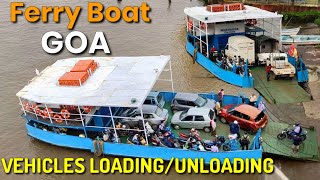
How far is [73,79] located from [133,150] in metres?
5.11

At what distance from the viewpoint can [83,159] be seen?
20203 mm

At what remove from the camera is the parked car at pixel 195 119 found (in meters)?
20.0

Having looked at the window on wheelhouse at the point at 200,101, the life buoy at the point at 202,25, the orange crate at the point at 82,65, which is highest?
the life buoy at the point at 202,25

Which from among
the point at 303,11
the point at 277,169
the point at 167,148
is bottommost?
the point at 277,169

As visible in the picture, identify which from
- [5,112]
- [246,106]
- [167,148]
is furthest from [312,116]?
[5,112]

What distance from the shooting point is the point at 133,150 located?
19.1m

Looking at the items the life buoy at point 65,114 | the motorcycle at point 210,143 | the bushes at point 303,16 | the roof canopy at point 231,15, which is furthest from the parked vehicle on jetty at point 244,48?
the life buoy at point 65,114

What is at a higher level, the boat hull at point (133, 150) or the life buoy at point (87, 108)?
the life buoy at point (87, 108)

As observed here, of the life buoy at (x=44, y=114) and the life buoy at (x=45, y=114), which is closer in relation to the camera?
the life buoy at (x=45, y=114)

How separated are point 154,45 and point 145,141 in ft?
59.3

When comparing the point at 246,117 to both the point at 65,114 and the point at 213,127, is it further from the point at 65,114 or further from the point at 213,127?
the point at 65,114

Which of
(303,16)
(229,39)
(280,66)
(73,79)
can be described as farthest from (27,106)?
(303,16)

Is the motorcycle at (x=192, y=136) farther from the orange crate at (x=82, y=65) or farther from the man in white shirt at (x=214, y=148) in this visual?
the orange crate at (x=82, y=65)

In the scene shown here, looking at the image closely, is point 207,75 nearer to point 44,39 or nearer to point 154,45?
point 154,45
